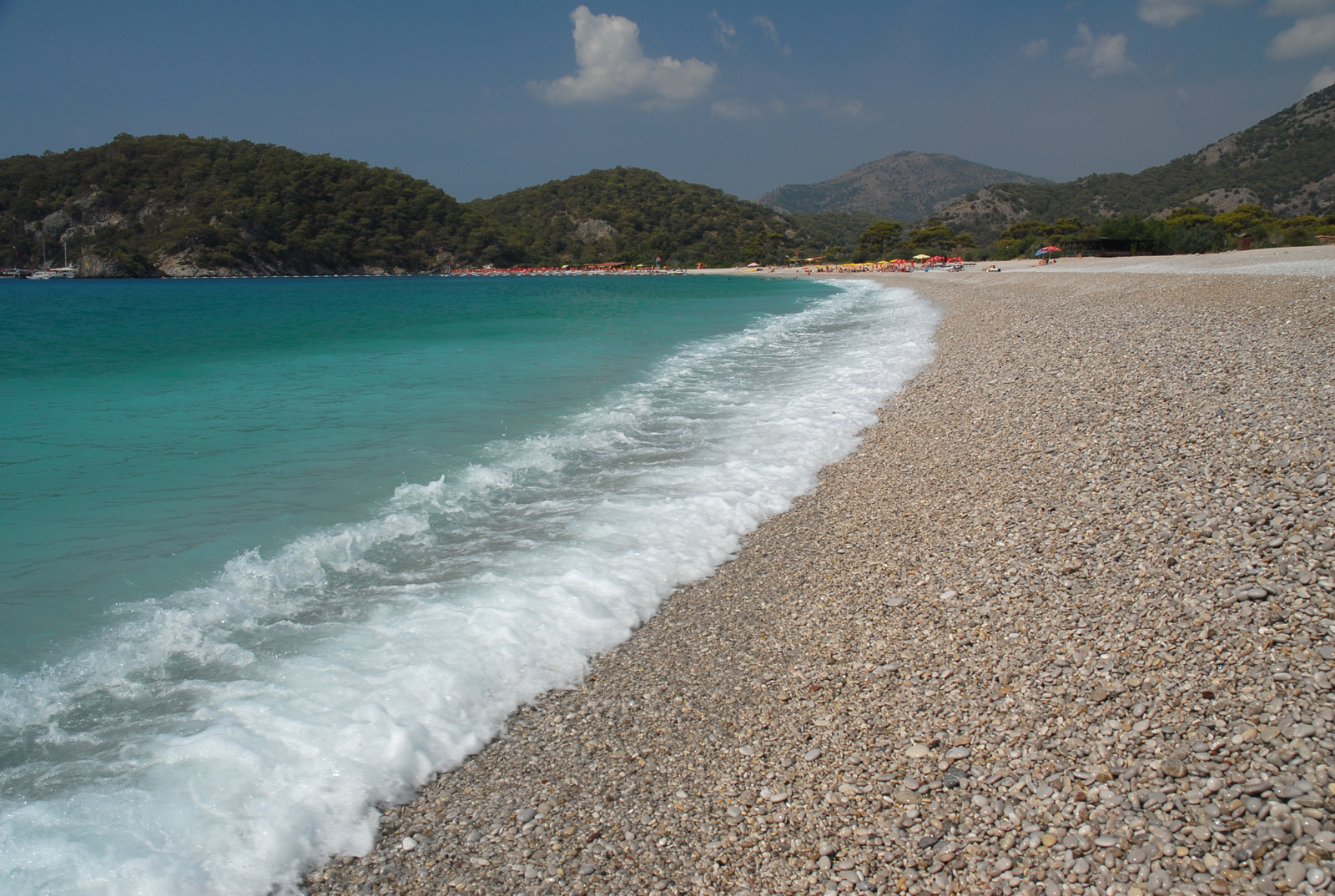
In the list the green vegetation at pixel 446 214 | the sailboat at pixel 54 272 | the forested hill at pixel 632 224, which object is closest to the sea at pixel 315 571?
the green vegetation at pixel 446 214

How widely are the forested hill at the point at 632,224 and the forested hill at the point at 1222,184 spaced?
38319 mm

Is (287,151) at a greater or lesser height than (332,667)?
greater

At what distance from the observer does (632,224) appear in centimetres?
14300

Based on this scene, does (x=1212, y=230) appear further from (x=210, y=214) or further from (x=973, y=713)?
(x=210, y=214)

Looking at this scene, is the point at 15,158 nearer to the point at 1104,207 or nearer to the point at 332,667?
the point at 332,667

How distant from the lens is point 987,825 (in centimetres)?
249

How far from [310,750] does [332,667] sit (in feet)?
2.50

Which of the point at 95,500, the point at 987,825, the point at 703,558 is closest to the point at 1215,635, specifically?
the point at 987,825

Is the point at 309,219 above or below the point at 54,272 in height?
above

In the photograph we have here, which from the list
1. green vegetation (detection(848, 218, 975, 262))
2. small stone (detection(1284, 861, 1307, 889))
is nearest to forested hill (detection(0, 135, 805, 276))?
green vegetation (detection(848, 218, 975, 262))

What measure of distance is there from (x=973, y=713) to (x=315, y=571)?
15.9ft

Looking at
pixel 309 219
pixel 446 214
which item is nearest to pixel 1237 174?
pixel 446 214

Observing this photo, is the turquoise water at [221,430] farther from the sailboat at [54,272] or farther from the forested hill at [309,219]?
the sailboat at [54,272]

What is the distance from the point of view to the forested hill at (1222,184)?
83.6 meters
